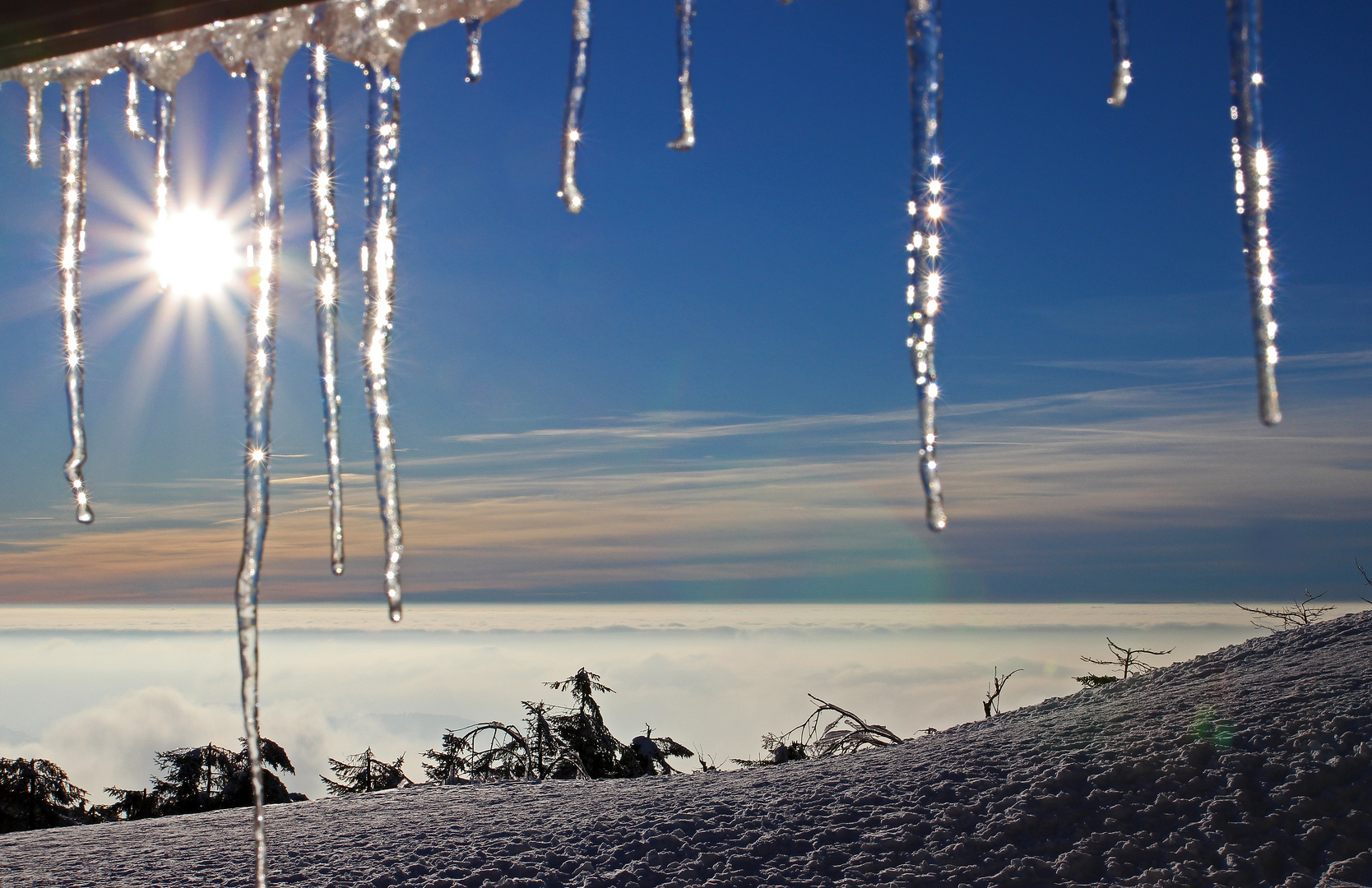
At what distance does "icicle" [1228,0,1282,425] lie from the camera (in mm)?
1428

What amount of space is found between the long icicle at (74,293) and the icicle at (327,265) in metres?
0.61

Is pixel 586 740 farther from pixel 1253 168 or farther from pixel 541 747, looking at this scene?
pixel 1253 168

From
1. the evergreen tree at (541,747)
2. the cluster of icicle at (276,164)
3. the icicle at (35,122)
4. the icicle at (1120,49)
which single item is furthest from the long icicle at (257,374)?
the evergreen tree at (541,747)

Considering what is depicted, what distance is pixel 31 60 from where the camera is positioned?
1.62 meters

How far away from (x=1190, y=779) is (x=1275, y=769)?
1.00 feet

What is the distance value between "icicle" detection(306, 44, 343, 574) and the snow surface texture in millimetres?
1942

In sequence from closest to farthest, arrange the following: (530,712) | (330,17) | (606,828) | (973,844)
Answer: (330,17), (973,844), (606,828), (530,712)

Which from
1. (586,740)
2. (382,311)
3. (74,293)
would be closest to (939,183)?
(382,311)

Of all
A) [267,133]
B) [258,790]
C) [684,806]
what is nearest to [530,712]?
[684,806]

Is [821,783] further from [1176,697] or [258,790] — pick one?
[258,790]

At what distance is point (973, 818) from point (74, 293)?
11.3 feet

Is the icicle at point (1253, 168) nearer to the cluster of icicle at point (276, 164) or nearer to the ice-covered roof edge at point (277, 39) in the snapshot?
the cluster of icicle at point (276, 164)

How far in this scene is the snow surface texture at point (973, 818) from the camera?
2891 millimetres

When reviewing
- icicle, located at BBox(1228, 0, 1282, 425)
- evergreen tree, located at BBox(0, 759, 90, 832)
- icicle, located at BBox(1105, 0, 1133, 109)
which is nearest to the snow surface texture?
icicle, located at BBox(1228, 0, 1282, 425)
